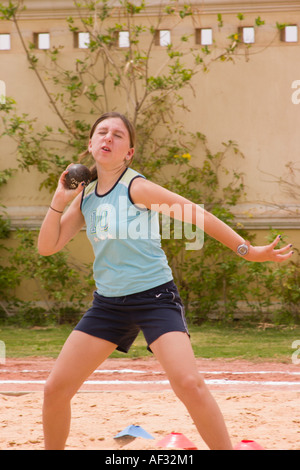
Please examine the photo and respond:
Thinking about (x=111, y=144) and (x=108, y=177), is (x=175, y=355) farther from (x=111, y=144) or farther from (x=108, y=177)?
(x=111, y=144)

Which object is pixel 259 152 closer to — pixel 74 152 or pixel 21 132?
pixel 74 152

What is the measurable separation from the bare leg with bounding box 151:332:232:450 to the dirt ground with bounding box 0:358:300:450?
38.3 inches

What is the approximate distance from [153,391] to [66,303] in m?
4.44

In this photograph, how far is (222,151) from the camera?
949 centimetres

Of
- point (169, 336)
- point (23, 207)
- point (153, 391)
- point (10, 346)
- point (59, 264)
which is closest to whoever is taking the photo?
point (169, 336)

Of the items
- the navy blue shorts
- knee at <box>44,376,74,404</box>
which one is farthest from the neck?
knee at <box>44,376,74,404</box>

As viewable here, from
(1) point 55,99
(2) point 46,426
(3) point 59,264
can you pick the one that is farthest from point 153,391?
(1) point 55,99

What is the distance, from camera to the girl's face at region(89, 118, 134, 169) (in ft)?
10.9

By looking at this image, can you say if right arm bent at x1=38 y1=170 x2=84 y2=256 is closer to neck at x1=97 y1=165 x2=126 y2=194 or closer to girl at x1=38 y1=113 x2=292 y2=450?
girl at x1=38 y1=113 x2=292 y2=450

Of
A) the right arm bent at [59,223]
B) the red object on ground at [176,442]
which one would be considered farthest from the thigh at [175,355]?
the red object on ground at [176,442]

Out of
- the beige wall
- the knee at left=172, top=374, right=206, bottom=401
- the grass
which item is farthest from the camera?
the beige wall

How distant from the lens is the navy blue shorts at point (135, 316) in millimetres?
3014

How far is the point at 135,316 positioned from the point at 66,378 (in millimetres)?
438

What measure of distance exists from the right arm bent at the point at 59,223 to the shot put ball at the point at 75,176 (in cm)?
3
